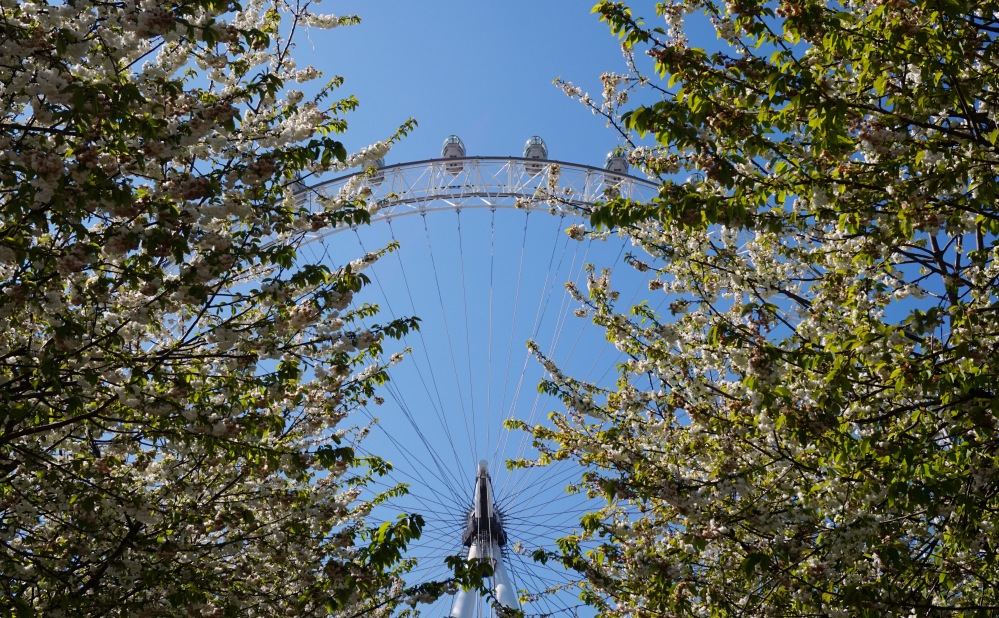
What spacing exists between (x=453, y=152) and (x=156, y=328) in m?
12.5

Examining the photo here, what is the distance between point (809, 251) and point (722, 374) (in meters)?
1.17

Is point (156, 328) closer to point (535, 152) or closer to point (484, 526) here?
point (484, 526)

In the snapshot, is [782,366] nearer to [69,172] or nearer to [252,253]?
[252,253]

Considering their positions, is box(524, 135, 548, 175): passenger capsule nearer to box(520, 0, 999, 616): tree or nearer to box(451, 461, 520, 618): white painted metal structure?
box(451, 461, 520, 618): white painted metal structure

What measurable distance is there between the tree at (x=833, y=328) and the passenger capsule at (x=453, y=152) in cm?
1136

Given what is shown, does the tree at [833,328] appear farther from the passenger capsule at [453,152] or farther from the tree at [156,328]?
the passenger capsule at [453,152]

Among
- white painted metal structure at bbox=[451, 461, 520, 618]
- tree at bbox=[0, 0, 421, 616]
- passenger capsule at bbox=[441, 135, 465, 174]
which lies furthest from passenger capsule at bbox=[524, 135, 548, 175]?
tree at bbox=[0, 0, 421, 616]

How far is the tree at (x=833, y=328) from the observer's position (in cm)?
524

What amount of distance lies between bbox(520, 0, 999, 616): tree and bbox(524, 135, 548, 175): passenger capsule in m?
11.1

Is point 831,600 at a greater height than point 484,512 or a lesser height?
lesser

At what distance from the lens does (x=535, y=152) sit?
61.4 feet

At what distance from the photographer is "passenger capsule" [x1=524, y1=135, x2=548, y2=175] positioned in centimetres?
1841

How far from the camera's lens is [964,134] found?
5.50m

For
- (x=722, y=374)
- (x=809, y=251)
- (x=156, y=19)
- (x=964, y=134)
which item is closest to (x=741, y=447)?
(x=722, y=374)
